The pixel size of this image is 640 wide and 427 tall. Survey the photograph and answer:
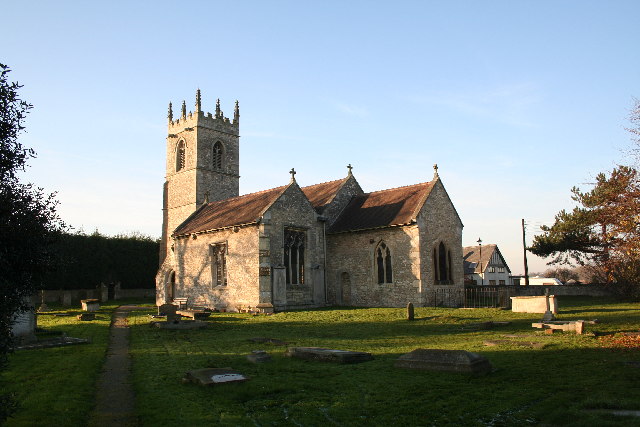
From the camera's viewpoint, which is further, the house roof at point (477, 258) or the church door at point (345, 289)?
the house roof at point (477, 258)

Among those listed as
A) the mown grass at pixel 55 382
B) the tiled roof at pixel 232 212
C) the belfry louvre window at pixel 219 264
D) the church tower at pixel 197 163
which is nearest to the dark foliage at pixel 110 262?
the church tower at pixel 197 163

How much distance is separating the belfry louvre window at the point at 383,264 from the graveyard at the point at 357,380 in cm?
1189

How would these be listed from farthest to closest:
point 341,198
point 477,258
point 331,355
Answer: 1. point 477,258
2. point 341,198
3. point 331,355

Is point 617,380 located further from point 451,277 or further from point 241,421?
point 451,277

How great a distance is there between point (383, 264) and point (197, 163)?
22.2 m

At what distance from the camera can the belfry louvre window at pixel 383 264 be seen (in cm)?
2883

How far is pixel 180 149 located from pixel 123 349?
3430 centimetres

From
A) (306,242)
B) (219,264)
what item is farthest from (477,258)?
(219,264)

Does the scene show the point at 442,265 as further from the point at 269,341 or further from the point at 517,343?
the point at 269,341

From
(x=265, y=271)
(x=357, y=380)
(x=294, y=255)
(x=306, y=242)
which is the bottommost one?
(x=357, y=380)

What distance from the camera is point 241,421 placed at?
7.09 metres

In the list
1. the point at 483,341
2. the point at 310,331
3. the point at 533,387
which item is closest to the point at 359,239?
the point at 310,331

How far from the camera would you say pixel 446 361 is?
984cm

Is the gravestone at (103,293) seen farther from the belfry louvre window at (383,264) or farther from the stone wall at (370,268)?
the belfry louvre window at (383,264)
